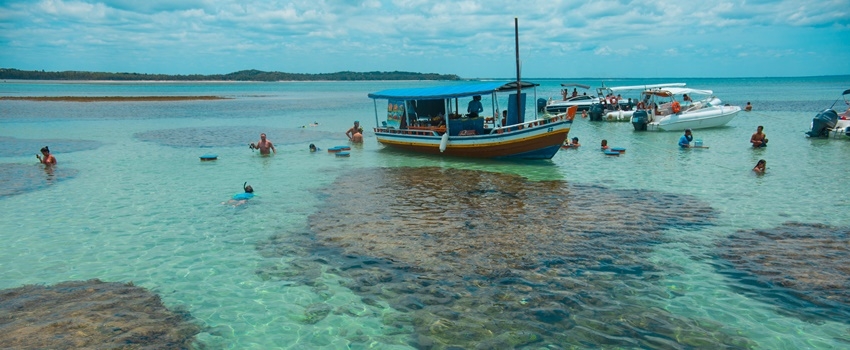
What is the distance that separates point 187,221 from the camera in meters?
11.7

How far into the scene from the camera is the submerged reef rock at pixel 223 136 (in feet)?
89.1

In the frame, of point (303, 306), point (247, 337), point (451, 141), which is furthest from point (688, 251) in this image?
point (451, 141)

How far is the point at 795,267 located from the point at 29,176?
2093 centimetres

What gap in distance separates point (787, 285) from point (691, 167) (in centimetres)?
1157

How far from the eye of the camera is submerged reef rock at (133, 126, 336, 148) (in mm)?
27156

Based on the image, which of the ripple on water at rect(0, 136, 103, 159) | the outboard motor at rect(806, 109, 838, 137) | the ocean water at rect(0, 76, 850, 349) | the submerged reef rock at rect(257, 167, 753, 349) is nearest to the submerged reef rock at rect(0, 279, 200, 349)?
the ocean water at rect(0, 76, 850, 349)

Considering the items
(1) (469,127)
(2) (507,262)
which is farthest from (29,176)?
(2) (507,262)

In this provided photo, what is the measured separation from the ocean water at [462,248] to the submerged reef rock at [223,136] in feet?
24.3

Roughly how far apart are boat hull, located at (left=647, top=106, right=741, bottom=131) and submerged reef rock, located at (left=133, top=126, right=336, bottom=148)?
64.3 feet

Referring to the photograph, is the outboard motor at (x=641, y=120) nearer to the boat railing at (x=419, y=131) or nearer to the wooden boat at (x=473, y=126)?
the wooden boat at (x=473, y=126)

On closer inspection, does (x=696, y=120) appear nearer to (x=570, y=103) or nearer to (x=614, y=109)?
(x=614, y=109)

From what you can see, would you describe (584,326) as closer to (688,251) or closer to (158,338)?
(688,251)

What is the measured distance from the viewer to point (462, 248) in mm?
9508

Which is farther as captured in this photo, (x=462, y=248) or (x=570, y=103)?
(x=570, y=103)
